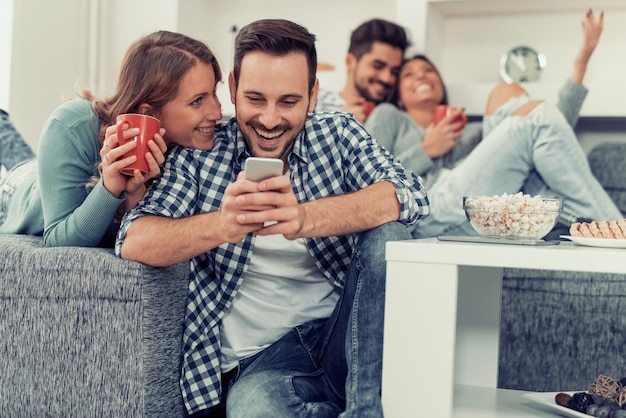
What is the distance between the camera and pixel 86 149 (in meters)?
1.68

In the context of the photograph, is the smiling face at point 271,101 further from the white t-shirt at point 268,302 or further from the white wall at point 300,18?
the white wall at point 300,18

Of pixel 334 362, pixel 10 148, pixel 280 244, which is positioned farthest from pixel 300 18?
pixel 334 362

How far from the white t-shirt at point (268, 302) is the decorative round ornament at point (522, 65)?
7.15 feet

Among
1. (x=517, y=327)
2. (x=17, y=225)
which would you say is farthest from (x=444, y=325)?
(x=17, y=225)

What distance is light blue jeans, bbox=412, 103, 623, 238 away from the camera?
2336 millimetres

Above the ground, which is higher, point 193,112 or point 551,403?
point 193,112

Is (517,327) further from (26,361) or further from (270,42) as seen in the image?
(26,361)

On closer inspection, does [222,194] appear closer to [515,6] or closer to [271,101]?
[271,101]

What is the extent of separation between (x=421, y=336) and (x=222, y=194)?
1.64 ft

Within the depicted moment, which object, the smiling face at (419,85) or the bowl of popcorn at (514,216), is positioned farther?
the smiling face at (419,85)

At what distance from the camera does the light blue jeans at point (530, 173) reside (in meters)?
2.34

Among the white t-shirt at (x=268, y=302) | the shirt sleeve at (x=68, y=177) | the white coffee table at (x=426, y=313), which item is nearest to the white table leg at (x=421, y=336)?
the white coffee table at (x=426, y=313)

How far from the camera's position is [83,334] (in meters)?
1.36

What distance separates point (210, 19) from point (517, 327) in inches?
102
